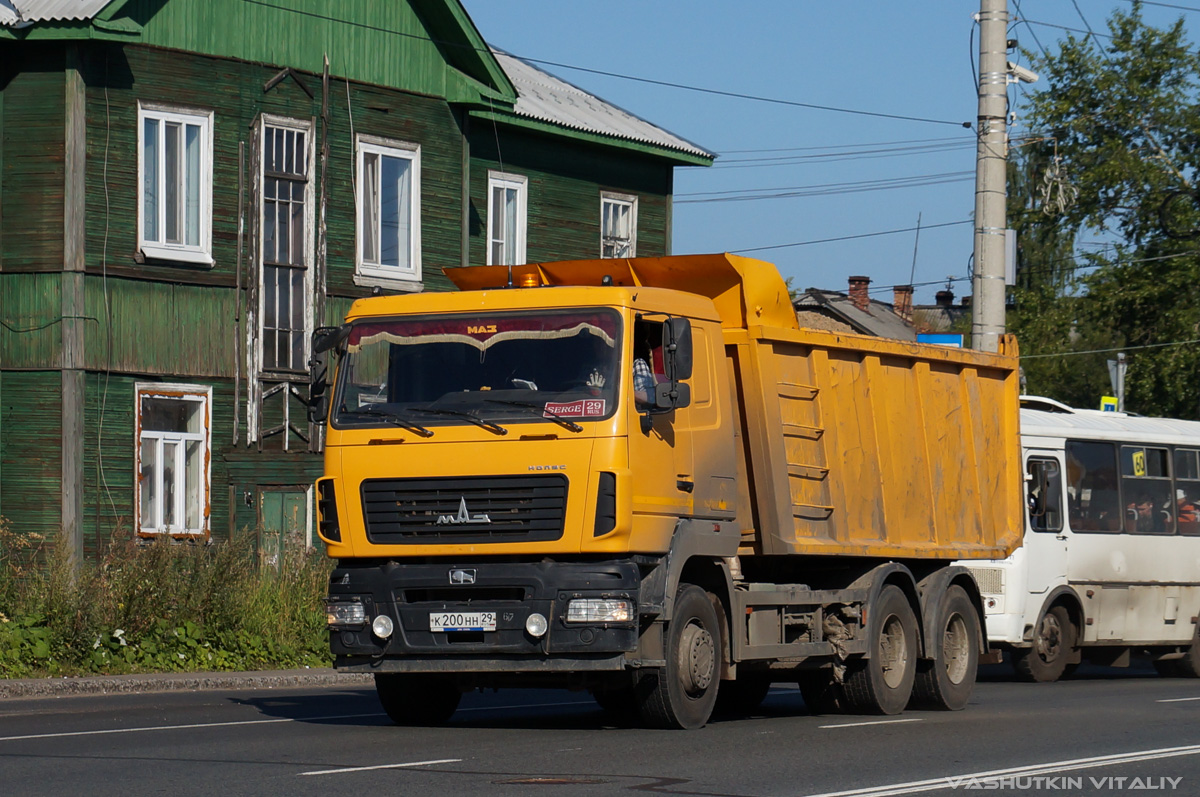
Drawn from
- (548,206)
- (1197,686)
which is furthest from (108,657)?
(548,206)

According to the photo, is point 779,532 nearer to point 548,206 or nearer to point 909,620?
point 909,620

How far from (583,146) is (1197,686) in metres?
14.2

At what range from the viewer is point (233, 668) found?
19125 mm

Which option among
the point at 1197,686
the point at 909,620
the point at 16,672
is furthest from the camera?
the point at 1197,686

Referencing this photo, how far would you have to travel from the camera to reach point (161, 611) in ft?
61.5

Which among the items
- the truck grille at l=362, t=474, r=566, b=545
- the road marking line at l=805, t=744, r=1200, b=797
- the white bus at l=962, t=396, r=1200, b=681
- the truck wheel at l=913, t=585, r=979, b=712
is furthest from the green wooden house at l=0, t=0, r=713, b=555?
the road marking line at l=805, t=744, r=1200, b=797

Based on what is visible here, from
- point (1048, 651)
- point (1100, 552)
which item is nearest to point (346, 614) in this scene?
point (1048, 651)

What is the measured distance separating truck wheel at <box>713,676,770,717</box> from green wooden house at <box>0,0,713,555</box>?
8530 mm

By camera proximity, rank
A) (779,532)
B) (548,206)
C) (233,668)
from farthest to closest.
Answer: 1. (548,206)
2. (233,668)
3. (779,532)

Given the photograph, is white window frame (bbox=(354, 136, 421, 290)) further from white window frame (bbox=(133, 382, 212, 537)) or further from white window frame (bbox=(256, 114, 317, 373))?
white window frame (bbox=(133, 382, 212, 537))

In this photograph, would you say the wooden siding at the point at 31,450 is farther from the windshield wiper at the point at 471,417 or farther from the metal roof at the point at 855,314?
the metal roof at the point at 855,314

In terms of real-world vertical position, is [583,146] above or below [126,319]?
above

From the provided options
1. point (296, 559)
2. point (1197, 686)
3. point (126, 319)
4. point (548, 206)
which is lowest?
point (1197, 686)

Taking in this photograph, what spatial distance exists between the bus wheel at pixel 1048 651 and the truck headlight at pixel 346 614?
1036 centimetres
